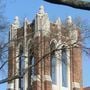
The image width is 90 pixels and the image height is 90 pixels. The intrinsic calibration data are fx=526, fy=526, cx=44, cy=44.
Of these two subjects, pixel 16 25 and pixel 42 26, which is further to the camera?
pixel 16 25

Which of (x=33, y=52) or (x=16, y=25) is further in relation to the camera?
(x=16, y=25)

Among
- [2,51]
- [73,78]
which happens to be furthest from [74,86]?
[2,51]

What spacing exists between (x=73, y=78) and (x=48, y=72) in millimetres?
3823

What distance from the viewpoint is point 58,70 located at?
159 feet

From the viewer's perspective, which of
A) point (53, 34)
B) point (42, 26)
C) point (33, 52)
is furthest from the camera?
point (42, 26)

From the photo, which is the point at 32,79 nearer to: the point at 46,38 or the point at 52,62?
the point at 52,62

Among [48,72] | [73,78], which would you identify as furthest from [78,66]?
[48,72]

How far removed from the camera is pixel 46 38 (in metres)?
36.9

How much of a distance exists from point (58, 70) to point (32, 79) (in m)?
3.49

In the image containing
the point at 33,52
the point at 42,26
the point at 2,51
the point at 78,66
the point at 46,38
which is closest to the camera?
the point at 2,51

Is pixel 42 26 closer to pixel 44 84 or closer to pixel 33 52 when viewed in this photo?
pixel 44 84

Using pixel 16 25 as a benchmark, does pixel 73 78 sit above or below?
below

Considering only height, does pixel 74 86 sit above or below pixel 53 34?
below

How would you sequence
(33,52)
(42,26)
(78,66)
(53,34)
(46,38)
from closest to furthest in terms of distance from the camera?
(33,52)
(53,34)
(46,38)
(42,26)
(78,66)
